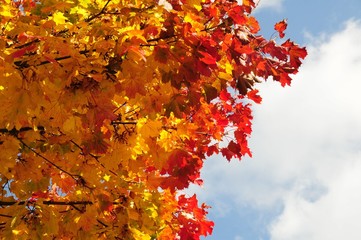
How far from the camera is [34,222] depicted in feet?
14.4

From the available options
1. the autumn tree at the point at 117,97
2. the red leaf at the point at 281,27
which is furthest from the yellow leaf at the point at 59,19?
the red leaf at the point at 281,27

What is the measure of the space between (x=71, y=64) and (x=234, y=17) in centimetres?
134

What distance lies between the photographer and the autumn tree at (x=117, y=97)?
3.35 m

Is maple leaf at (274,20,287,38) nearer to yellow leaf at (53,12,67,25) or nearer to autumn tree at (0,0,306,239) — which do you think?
autumn tree at (0,0,306,239)

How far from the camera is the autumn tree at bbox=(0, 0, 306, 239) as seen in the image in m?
3.35

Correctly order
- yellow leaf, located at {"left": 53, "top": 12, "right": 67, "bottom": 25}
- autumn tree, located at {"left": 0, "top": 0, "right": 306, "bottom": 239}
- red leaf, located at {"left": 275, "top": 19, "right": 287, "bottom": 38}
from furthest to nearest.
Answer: red leaf, located at {"left": 275, "top": 19, "right": 287, "bottom": 38}
yellow leaf, located at {"left": 53, "top": 12, "right": 67, "bottom": 25}
autumn tree, located at {"left": 0, "top": 0, "right": 306, "bottom": 239}

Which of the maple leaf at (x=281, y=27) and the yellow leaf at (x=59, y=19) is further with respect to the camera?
the maple leaf at (x=281, y=27)

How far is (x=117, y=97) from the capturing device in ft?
15.1

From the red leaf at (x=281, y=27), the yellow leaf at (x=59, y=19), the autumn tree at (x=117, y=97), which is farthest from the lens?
the red leaf at (x=281, y=27)

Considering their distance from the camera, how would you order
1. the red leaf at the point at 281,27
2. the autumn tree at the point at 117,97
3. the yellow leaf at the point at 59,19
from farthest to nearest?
the red leaf at the point at 281,27 → the yellow leaf at the point at 59,19 → the autumn tree at the point at 117,97

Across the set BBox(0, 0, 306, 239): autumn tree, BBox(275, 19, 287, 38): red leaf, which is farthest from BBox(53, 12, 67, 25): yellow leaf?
BBox(275, 19, 287, 38): red leaf

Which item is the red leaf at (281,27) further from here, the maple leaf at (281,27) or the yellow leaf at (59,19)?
the yellow leaf at (59,19)

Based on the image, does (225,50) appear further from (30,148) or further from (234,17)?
(30,148)

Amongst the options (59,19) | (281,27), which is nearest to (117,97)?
(59,19)
